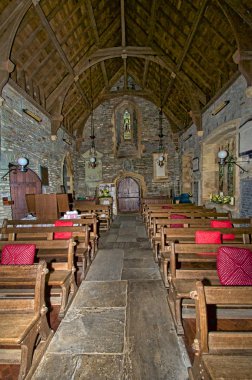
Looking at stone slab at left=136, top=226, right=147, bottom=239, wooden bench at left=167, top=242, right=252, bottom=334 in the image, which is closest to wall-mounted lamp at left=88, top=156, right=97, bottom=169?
stone slab at left=136, top=226, right=147, bottom=239

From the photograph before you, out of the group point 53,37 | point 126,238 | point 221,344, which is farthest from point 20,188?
point 221,344

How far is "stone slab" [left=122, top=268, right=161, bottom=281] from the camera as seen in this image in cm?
374

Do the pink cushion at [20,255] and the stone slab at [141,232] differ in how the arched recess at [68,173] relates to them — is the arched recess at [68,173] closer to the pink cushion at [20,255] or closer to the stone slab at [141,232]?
the stone slab at [141,232]

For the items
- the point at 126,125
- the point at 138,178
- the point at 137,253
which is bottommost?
the point at 137,253

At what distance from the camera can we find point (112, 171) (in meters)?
12.2

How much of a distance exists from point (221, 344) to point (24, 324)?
5.29ft

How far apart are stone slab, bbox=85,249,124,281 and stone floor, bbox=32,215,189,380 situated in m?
0.04

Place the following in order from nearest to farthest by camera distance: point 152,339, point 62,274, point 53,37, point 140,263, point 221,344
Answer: point 221,344
point 152,339
point 62,274
point 140,263
point 53,37

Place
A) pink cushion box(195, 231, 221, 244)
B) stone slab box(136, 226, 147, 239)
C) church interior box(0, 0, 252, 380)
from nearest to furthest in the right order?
church interior box(0, 0, 252, 380) < pink cushion box(195, 231, 221, 244) < stone slab box(136, 226, 147, 239)

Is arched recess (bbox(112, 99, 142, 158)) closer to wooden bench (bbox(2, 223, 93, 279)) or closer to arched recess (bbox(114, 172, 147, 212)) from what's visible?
arched recess (bbox(114, 172, 147, 212))

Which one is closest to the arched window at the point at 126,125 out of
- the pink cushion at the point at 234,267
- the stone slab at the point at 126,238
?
the stone slab at the point at 126,238

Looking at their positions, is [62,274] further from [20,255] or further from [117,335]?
[117,335]

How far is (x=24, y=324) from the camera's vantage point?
1.83 m

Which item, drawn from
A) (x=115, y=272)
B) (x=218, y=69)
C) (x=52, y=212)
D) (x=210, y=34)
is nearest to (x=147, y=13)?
(x=210, y=34)
